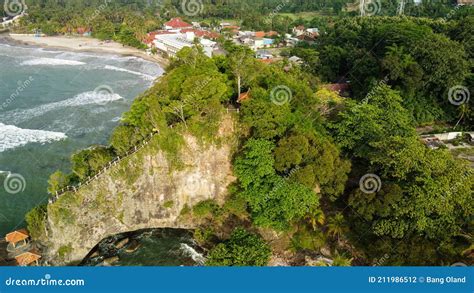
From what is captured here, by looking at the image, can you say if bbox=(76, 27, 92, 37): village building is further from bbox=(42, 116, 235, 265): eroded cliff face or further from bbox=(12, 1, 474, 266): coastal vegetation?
bbox=(42, 116, 235, 265): eroded cliff face

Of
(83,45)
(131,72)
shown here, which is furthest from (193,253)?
(83,45)

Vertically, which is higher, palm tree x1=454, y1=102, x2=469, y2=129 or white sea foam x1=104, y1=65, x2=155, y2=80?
palm tree x1=454, y1=102, x2=469, y2=129

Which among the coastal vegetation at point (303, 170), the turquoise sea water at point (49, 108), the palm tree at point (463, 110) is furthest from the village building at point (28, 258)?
the palm tree at point (463, 110)

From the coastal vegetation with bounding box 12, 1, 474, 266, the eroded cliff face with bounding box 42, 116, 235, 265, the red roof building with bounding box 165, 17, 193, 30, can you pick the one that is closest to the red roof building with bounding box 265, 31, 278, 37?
the red roof building with bounding box 165, 17, 193, 30

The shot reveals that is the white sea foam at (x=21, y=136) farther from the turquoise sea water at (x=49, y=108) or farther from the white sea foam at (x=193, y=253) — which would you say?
the white sea foam at (x=193, y=253)

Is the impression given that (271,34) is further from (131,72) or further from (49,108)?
(49,108)

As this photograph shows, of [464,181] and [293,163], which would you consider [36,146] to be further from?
[464,181]
